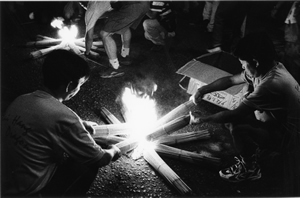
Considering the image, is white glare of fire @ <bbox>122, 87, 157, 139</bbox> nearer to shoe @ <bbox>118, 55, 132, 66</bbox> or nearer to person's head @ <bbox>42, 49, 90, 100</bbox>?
shoe @ <bbox>118, 55, 132, 66</bbox>

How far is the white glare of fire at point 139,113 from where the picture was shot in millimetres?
4402

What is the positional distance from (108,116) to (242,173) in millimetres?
2378

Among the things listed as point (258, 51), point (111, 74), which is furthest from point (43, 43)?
point (258, 51)

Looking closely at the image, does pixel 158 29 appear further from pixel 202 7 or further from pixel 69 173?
pixel 69 173

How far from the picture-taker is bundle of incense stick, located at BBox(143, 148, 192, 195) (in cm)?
368

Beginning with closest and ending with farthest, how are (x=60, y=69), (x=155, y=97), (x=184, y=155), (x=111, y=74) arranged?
1. (x=60, y=69)
2. (x=184, y=155)
3. (x=155, y=97)
4. (x=111, y=74)

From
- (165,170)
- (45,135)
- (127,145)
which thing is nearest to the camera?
(45,135)

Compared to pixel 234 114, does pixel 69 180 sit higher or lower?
higher

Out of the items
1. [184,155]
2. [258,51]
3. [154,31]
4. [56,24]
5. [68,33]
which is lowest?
[184,155]

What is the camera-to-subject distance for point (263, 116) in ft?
13.2

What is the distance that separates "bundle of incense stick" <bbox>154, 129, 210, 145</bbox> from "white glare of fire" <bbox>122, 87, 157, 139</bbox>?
1.04 ft

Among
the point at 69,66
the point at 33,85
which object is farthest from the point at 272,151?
the point at 33,85

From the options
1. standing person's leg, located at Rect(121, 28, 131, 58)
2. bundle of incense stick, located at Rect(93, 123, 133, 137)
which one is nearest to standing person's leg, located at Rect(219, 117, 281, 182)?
bundle of incense stick, located at Rect(93, 123, 133, 137)

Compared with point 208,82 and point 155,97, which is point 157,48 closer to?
point 155,97
